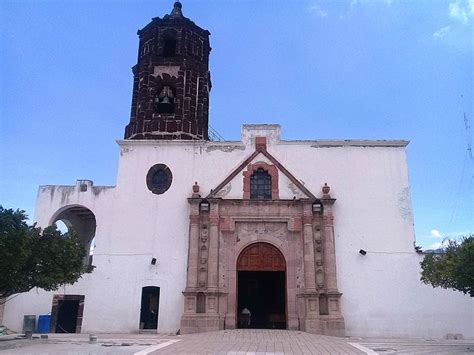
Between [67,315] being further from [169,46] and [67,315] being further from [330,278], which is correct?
[169,46]

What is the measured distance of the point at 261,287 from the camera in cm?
2172

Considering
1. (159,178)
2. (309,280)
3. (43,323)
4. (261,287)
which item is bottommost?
(43,323)

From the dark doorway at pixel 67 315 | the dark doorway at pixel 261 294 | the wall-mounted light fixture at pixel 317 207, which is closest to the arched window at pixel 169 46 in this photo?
the wall-mounted light fixture at pixel 317 207

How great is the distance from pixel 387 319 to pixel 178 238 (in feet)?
30.9

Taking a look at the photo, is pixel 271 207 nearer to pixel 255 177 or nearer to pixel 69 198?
pixel 255 177

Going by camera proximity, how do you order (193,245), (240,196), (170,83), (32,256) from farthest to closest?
1. (170,83)
2. (240,196)
3. (193,245)
4. (32,256)

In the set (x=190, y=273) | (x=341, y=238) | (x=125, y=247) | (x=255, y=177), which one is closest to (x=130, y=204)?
(x=125, y=247)

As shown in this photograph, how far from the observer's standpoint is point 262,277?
21.8 metres

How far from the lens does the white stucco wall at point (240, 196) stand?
725 inches

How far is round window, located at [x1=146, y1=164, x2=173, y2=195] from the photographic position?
20484 mm

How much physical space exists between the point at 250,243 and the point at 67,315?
880 centimetres

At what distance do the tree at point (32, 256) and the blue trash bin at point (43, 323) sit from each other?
484 centimetres

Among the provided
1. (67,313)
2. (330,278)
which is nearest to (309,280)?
(330,278)

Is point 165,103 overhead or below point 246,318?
overhead
